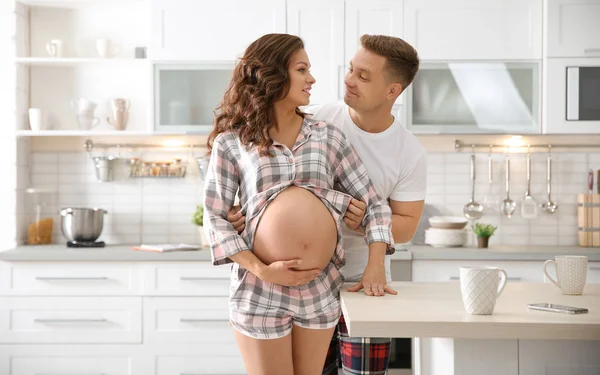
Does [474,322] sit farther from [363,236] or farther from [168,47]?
[168,47]

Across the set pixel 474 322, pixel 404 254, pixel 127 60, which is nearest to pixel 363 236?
pixel 474 322

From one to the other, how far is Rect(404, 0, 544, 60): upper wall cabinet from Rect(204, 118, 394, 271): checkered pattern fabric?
218 cm

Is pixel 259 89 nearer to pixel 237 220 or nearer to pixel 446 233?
pixel 237 220

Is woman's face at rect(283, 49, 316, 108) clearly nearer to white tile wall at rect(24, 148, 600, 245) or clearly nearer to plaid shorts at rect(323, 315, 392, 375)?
plaid shorts at rect(323, 315, 392, 375)

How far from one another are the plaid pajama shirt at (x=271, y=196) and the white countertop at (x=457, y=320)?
0.62 ft

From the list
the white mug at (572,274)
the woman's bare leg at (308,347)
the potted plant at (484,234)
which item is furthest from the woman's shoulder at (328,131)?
the potted plant at (484,234)

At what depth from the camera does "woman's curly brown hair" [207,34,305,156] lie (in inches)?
72.6

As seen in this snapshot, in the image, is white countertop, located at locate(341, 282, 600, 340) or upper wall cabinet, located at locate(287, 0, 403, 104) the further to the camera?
upper wall cabinet, located at locate(287, 0, 403, 104)

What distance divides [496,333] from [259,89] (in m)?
0.83

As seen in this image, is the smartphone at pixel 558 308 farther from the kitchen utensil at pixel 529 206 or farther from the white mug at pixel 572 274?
the kitchen utensil at pixel 529 206

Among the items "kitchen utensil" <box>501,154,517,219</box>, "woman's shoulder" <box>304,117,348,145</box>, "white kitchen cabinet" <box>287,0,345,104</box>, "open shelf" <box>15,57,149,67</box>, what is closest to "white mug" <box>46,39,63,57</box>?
"open shelf" <box>15,57,149,67</box>

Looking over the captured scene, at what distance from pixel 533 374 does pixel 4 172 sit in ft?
11.0

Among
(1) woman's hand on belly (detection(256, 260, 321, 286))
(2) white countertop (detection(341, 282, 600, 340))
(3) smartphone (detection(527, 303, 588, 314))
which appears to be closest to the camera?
(2) white countertop (detection(341, 282, 600, 340))

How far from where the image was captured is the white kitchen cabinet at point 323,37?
3.94 metres
